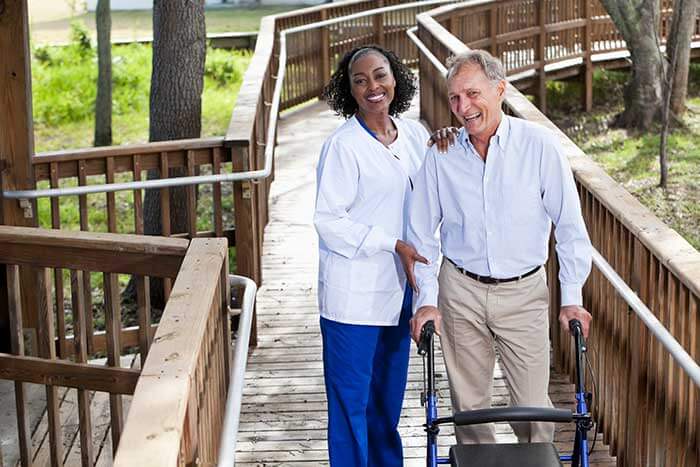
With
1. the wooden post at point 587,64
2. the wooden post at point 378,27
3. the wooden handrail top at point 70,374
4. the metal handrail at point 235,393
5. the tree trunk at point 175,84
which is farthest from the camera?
the wooden post at point 587,64

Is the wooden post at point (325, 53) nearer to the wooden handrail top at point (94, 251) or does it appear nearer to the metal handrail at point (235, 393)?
the wooden handrail top at point (94, 251)

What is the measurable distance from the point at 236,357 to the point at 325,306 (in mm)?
1050

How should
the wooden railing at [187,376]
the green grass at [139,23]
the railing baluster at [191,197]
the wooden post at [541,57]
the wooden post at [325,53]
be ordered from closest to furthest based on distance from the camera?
the wooden railing at [187,376] → the railing baluster at [191,197] → the wooden post at [325,53] → the wooden post at [541,57] → the green grass at [139,23]

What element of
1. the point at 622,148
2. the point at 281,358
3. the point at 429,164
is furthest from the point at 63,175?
the point at 622,148

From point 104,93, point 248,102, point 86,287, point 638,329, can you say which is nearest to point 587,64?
point 104,93

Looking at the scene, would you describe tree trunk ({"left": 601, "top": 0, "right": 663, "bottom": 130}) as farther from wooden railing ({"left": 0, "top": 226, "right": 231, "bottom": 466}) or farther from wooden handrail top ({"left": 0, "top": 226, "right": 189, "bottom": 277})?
wooden handrail top ({"left": 0, "top": 226, "right": 189, "bottom": 277})

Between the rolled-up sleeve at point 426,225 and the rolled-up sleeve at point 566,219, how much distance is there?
384 millimetres

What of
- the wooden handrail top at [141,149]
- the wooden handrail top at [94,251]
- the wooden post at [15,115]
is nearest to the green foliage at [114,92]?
the wooden post at [15,115]

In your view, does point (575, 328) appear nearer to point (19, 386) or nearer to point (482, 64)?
point (482, 64)

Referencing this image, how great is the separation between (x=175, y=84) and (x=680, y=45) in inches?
404

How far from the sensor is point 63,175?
25.6 feet

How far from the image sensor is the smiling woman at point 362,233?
501 cm

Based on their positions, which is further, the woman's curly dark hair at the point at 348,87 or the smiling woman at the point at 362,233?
the woman's curly dark hair at the point at 348,87

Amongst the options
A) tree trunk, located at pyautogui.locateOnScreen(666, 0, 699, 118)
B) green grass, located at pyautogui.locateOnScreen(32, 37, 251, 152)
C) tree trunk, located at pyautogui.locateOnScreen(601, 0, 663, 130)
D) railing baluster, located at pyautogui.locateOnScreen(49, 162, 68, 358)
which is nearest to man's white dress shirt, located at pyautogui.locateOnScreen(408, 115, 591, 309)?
railing baluster, located at pyautogui.locateOnScreen(49, 162, 68, 358)
